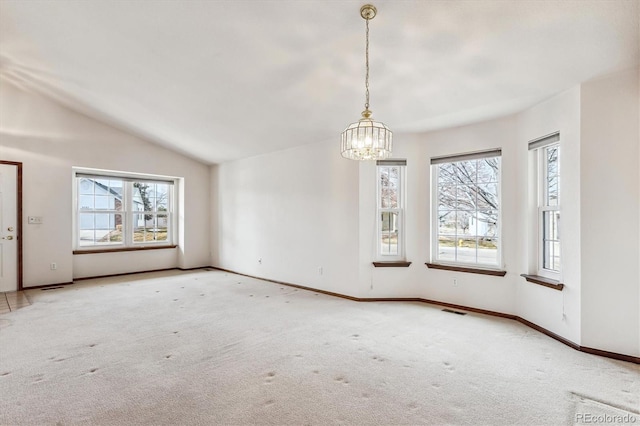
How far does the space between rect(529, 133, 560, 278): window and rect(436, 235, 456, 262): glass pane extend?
1.05m

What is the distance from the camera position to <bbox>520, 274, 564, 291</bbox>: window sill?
338 centimetres

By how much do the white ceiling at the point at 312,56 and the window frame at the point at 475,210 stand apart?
475 mm

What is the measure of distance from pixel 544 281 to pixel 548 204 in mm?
865

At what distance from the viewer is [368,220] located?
490 cm

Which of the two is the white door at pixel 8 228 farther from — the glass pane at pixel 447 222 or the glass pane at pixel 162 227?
the glass pane at pixel 447 222

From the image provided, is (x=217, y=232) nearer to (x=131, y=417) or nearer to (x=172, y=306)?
(x=172, y=306)

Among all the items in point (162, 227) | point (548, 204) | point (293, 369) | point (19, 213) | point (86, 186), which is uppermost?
point (86, 186)

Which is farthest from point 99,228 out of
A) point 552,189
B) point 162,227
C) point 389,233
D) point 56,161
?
point 552,189

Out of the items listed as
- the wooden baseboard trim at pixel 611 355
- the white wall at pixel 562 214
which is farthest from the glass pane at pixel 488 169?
the wooden baseboard trim at pixel 611 355

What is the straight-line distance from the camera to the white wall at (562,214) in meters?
3.21

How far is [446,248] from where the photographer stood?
15.5ft

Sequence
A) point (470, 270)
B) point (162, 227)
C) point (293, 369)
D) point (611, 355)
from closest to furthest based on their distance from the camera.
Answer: point (293, 369) → point (611, 355) → point (470, 270) → point (162, 227)

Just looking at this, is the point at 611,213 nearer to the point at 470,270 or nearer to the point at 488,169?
the point at 488,169

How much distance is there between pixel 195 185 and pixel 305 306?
14.7 feet
